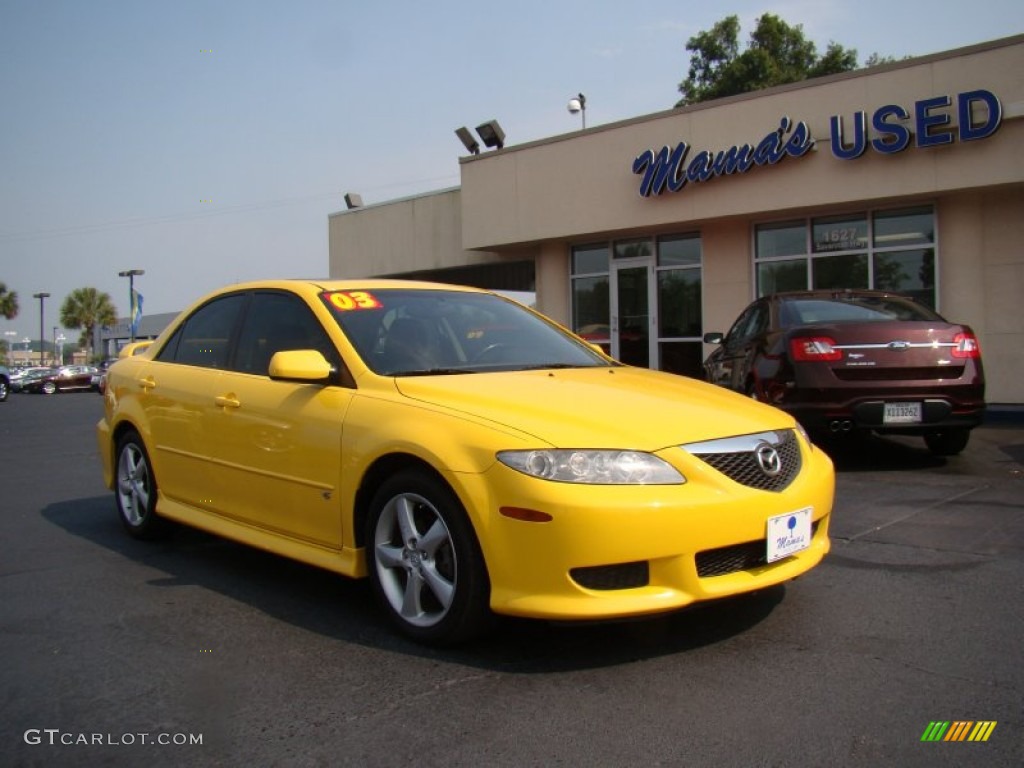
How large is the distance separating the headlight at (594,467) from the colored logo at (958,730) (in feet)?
3.52

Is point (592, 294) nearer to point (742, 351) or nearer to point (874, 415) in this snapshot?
point (742, 351)

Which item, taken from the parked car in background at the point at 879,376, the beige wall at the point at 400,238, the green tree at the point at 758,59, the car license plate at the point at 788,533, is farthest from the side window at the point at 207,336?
the green tree at the point at 758,59

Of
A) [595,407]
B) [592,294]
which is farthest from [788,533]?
[592,294]

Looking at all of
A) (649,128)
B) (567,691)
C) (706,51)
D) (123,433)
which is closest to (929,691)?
(567,691)

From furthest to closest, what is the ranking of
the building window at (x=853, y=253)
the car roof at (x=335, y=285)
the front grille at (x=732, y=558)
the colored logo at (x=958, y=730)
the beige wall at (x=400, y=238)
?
1. the beige wall at (x=400, y=238)
2. the building window at (x=853, y=253)
3. the car roof at (x=335, y=285)
4. the front grille at (x=732, y=558)
5. the colored logo at (x=958, y=730)

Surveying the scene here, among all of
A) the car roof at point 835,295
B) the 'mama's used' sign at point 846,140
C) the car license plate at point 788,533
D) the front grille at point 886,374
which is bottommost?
the car license plate at point 788,533

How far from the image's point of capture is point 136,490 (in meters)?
5.41

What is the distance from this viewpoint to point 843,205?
12.6 m

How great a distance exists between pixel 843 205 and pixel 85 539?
35.5 feet

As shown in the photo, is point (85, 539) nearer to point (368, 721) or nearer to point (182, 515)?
point (182, 515)

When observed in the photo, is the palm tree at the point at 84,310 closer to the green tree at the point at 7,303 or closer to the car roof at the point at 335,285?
the green tree at the point at 7,303

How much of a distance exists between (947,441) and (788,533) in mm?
5260

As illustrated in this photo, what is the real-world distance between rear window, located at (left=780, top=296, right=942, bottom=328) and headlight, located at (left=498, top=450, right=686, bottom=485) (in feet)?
15.3

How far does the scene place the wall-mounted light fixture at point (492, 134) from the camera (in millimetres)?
17625
